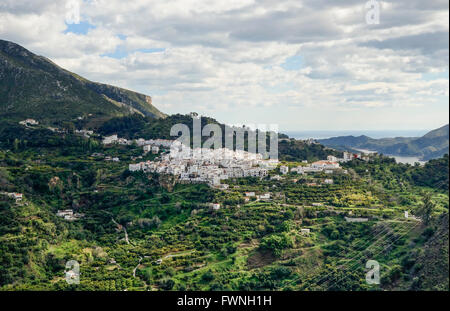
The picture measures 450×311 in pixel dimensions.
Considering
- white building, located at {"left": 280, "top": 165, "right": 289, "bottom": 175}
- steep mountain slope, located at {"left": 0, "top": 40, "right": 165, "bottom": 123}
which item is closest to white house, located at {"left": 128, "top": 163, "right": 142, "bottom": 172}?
white building, located at {"left": 280, "top": 165, "right": 289, "bottom": 175}

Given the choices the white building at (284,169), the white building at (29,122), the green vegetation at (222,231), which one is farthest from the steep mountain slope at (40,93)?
the white building at (284,169)

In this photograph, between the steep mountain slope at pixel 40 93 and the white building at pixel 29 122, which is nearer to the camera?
the white building at pixel 29 122

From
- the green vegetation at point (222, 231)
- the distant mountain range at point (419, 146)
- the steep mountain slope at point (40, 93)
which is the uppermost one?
the steep mountain slope at point (40, 93)

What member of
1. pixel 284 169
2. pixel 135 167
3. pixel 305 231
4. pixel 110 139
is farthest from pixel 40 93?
pixel 305 231

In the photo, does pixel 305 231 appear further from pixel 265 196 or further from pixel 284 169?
pixel 284 169

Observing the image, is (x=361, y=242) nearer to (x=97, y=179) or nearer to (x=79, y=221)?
(x=79, y=221)

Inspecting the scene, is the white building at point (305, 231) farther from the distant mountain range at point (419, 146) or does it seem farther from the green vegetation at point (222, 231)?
the distant mountain range at point (419, 146)

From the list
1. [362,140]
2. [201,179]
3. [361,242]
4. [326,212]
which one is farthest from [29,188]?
[362,140]

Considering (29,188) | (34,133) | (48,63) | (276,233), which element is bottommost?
(276,233)
